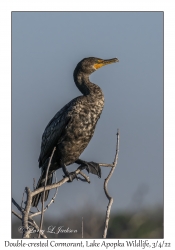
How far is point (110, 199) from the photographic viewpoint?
5961 millimetres

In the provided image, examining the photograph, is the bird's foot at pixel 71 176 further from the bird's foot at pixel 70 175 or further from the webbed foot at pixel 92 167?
the webbed foot at pixel 92 167

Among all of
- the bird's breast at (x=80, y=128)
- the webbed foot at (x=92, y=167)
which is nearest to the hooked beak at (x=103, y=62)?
the bird's breast at (x=80, y=128)

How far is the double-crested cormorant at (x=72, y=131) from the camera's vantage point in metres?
7.90

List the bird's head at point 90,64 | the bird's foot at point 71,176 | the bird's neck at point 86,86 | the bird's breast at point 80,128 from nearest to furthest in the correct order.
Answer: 1. the bird's foot at point 71,176
2. the bird's breast at point 80,128
3. the bird's neck at point 86,86
4. the bird's head at point 90,64

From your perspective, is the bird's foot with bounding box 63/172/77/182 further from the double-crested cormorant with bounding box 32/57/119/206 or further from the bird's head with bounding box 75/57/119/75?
the bird's head with bounding box 75/57/119/75

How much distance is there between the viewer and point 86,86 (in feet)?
26.8

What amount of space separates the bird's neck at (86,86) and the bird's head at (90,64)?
0.19 ft

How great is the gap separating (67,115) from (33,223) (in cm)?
195

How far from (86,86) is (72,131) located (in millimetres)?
578

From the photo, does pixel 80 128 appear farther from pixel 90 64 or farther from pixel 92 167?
pixel 90 64

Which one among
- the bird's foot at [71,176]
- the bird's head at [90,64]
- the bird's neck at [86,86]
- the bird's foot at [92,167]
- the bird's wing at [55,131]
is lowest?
the bird's foot at [71,176]

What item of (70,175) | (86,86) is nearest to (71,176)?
(70,175)

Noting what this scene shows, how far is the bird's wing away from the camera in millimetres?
7941
